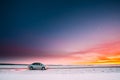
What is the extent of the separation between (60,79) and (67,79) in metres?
0.48

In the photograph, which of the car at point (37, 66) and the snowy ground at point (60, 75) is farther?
the car at point (37, 66)

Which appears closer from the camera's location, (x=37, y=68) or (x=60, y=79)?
(x=60, y=79)

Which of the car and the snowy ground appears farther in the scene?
the car

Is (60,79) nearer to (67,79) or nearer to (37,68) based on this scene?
(67,79)

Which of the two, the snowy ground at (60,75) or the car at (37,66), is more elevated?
the car at (37,66)

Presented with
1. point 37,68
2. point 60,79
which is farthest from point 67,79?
point 37,68

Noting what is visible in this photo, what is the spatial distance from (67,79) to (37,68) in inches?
614

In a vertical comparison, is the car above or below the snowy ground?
above

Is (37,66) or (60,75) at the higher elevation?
(37,66)

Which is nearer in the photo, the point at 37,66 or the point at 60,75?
the point at 60,75

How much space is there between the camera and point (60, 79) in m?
14.2

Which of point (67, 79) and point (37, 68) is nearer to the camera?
point (67, 79)

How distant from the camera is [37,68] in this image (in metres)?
29.4

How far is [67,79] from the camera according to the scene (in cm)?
1431
